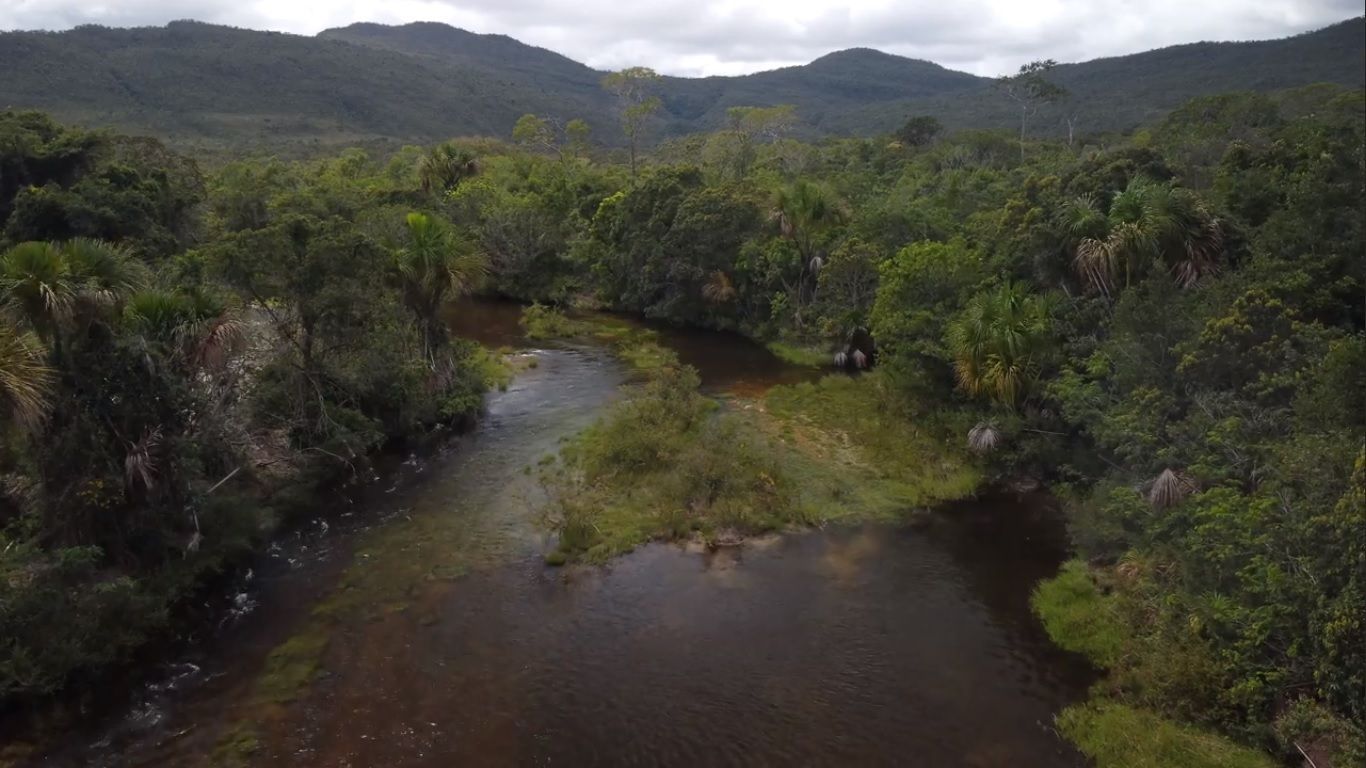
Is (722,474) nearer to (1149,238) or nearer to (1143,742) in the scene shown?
(1143,742)

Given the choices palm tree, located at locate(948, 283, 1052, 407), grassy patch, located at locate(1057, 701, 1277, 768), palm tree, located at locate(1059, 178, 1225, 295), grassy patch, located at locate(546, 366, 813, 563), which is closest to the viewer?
grassy patch, located at locate(1057, 701, 1277, 768)

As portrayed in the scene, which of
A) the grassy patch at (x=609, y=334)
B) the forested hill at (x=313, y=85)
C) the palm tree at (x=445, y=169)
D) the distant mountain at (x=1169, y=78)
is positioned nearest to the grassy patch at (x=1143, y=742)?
the grassy patch at (x=609, y=334)

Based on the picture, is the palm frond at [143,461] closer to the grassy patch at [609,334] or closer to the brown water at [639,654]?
the brown water at [639,654]

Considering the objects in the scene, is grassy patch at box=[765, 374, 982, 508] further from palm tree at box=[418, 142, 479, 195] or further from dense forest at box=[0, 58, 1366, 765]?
palm tree at box=[418, 142, 479, 195]

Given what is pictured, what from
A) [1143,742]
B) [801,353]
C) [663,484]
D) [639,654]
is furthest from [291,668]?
[801,353]

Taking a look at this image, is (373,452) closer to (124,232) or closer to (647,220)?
(124,232)

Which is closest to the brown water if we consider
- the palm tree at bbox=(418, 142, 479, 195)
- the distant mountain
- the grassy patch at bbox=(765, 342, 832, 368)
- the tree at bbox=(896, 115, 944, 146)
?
the grassy patch at bbox=(765, 342, 832, 368)
